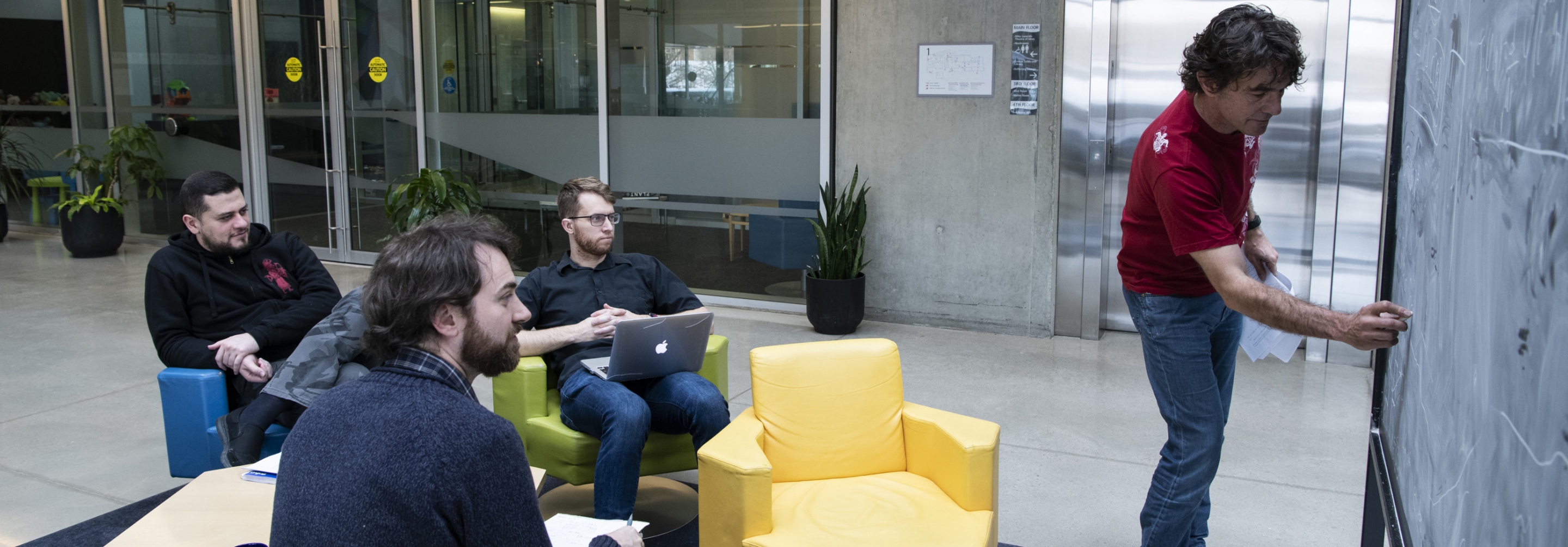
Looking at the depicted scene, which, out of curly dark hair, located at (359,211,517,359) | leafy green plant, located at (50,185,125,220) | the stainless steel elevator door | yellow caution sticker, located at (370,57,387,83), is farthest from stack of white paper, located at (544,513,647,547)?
leafy green plant, located at (50,185,125,220)

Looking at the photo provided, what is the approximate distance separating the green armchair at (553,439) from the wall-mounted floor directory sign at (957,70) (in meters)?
2.97

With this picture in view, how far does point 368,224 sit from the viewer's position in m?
8.29

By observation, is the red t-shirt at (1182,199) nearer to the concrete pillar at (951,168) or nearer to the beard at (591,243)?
the beard at (591,243)

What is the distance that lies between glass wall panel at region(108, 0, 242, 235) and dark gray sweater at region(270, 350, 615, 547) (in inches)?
328

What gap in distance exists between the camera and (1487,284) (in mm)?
961

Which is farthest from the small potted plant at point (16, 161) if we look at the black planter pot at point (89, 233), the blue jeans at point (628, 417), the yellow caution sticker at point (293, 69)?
the blue jeans at point (628, 417)

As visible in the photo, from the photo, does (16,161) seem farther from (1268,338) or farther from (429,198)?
(1268,338)

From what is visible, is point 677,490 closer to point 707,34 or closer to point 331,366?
point 331,366

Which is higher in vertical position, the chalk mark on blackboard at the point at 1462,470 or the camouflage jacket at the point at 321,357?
the chalk mark on blackboard at the point at 1462,470

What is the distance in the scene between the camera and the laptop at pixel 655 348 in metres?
3.03

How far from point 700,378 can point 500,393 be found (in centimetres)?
63

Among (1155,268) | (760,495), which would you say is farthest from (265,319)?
(1155,268)

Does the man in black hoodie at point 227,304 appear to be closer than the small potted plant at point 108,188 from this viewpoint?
Yes

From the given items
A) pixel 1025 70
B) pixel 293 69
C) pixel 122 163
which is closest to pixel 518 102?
pixel 293 69
